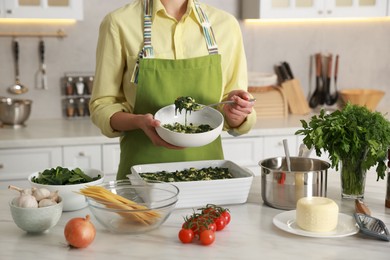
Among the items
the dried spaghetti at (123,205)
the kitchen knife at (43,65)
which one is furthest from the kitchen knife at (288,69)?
the dried spaghetti at (123,205)

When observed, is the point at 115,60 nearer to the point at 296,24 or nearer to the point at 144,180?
the point at 144,180

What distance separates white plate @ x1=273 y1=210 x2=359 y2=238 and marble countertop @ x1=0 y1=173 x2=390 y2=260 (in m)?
0.02

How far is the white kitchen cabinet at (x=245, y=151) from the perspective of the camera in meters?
3.92

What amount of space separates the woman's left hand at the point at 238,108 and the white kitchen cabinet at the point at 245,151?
5.08ft

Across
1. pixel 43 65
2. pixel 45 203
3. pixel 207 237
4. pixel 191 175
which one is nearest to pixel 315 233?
pixel 207 237

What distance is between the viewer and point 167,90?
244 centimetres

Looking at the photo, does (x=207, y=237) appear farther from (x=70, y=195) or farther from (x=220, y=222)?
(x=70, y=195)

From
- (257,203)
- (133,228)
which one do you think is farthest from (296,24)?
(133,228)

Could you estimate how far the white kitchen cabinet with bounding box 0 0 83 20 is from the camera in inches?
148

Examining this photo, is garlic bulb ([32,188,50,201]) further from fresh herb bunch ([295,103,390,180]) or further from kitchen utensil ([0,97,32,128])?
kitchen utensil ([0,97,32,128])

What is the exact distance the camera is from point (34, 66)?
4191mm

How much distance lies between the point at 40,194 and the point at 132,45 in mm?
757

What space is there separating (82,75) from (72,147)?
0.75 m

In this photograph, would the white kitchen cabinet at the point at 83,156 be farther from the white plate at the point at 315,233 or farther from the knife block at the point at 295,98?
the white plate at the point at 315,233
